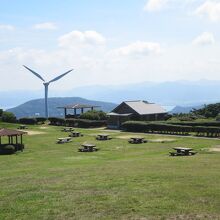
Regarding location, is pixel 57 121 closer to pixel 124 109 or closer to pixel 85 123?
pixel 85 123

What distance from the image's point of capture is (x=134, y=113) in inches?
3031

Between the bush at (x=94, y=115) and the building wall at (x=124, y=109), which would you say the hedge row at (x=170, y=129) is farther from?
the bush at (x=94, y=115)

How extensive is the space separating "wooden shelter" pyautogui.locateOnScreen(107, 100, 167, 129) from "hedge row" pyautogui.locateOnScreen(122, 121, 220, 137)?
9350 millimetres

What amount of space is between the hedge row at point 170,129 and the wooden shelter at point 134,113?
935cm

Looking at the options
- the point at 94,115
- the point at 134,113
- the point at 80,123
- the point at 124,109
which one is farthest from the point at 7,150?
the point at 94,115

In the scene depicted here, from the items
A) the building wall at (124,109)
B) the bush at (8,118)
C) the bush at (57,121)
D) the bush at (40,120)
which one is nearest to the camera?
the building wall at (124,109)

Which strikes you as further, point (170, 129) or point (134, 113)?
point (134, 113)

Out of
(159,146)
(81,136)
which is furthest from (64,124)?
(159,146)

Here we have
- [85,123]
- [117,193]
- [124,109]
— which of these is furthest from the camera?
[124,109]

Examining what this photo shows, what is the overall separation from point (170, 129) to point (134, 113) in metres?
17.4

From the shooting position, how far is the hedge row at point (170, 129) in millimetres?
54831

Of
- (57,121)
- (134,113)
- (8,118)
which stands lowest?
(57,121)

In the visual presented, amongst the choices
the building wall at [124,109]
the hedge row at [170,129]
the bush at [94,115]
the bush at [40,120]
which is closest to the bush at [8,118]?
the bush at [40,120]

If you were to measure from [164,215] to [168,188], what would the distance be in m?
4.12
